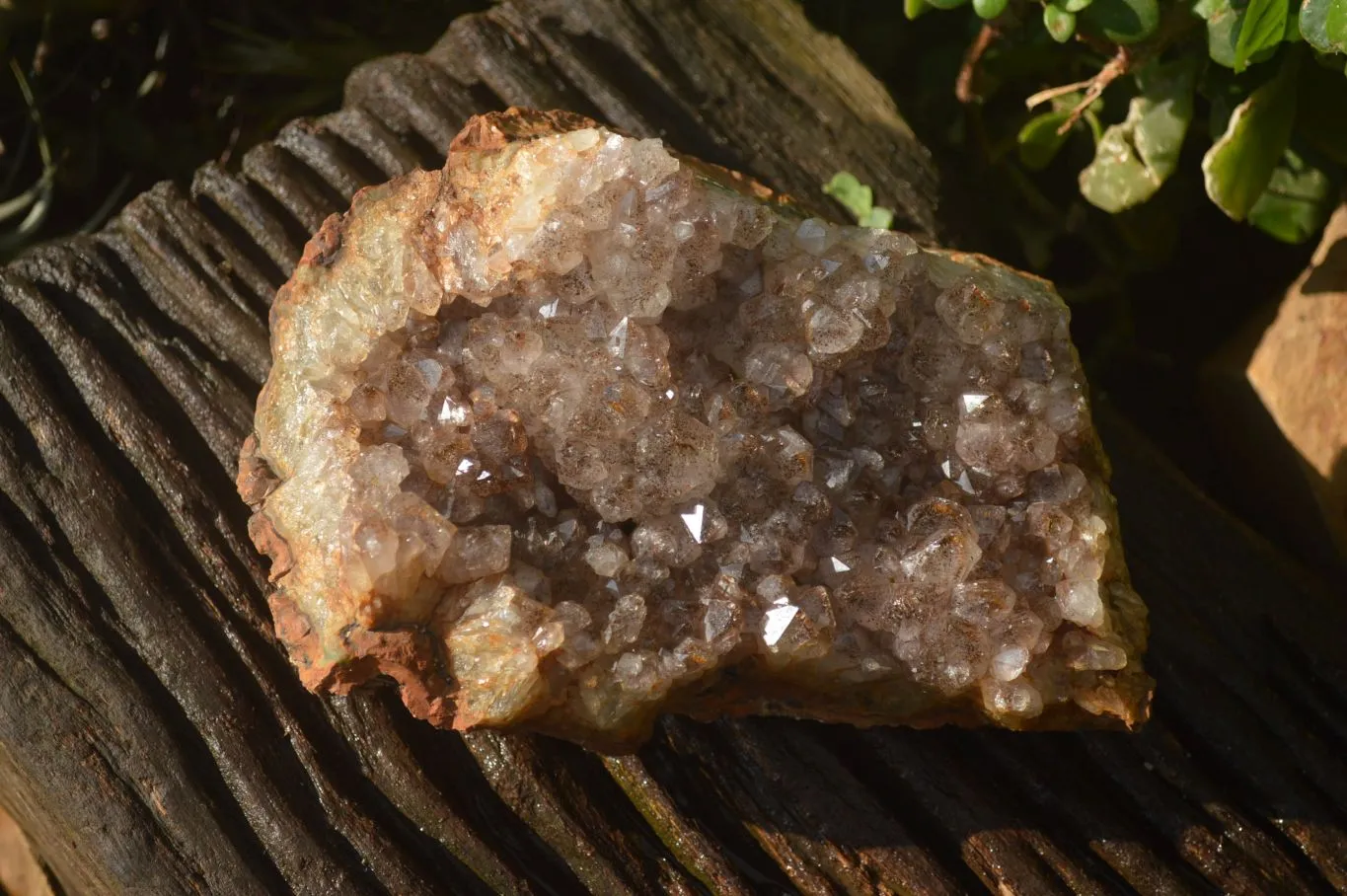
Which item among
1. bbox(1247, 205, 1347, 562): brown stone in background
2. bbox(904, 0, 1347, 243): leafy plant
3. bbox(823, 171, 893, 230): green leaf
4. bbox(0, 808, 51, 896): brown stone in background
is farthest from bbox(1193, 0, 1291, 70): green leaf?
bbox(0, 808, 51, 896): brown stone in background

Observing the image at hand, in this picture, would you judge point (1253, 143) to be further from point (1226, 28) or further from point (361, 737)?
point (361, 737)

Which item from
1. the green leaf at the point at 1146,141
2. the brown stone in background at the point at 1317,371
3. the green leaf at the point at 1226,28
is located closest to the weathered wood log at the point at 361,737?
the brown stone in background at the point at 1317,371

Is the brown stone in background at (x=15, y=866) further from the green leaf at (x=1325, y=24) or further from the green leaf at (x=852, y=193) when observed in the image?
the green leaf at (x=1325, y=24)

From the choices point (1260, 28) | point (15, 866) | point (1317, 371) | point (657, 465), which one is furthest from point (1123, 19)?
point (15, 866)

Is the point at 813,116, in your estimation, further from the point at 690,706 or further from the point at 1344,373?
the point at 690,706

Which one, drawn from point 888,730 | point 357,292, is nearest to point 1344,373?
point 888,730

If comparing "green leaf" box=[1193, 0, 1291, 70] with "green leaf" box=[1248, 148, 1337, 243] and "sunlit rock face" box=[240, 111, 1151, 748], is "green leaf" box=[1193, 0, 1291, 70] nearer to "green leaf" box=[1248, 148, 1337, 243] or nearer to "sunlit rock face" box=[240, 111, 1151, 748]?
"green leaf" box=[1248, 148, 1337, 243]
